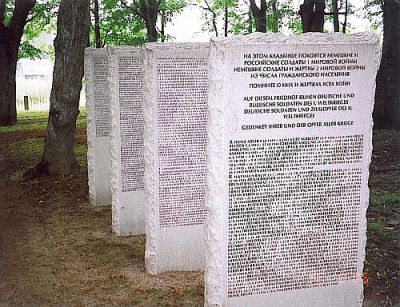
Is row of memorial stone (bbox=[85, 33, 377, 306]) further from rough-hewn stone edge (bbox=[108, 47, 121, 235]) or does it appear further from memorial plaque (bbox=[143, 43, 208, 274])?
rough-hewn stone edge (bbox=[108, 47, 121, 235])

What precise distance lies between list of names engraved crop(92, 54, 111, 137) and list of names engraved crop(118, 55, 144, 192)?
170 cm

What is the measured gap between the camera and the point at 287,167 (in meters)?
4.22

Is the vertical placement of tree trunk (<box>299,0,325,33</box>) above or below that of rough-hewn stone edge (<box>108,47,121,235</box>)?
above

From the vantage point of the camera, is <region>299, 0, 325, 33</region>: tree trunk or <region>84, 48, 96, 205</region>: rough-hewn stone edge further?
<region>299, 0, 325, 33</region>: tree trunk

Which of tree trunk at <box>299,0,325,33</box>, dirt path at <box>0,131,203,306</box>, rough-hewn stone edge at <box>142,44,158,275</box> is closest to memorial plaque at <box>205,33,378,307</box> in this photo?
dirt path at <box>0,131,203,306</box>

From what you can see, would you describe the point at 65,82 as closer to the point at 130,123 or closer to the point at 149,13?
the point at 130,123

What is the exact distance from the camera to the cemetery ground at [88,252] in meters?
5.54

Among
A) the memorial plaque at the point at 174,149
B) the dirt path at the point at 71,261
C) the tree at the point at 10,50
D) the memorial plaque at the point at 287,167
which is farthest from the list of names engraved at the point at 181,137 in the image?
the tree at the point at 10,50

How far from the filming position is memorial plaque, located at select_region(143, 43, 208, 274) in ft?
19.2

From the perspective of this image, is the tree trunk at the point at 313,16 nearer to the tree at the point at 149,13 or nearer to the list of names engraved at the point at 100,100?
the list of names engraved at the point at 100,100

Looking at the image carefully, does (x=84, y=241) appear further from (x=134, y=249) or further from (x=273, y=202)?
(x=273, y=202)

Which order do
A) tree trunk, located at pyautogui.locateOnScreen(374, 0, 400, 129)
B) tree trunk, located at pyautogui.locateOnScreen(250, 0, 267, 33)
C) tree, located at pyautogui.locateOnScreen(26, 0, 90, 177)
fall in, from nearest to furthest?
tree, located at pyautogui.locateOnScreen(26, 0, 90, 177) → tree trunk, located at pyautogui.locateOnScreen(374, 0, 400, 129) → tree trunk, located at pyautogui.locateOnScreen(250, 0, 267, 33)

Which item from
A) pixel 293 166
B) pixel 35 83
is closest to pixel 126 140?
pixel 293 166

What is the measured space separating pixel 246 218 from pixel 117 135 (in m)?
3.68
